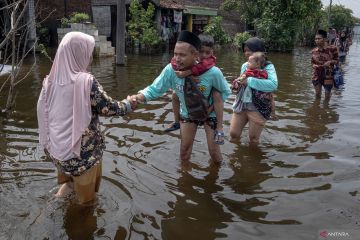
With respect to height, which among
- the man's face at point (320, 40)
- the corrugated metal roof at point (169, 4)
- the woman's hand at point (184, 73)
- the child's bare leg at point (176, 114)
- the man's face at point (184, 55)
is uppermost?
the corrugated metal roof at point (169, 4)

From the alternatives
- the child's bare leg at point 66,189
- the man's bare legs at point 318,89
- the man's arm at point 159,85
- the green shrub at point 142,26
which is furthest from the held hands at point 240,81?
the green shrub at point 142,26

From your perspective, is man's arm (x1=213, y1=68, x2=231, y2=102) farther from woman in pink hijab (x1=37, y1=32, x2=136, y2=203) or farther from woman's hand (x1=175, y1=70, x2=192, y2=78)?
woman in pink hijab (x1=37, y1=32, x2=136, y2=203)

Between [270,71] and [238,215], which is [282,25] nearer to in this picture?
[270,71]

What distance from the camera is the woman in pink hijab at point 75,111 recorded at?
3248 mm

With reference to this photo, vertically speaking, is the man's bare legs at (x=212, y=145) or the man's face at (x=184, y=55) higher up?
the man's face at (x=184, y=55)

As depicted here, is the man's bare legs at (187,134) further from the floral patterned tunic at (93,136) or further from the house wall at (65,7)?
the house wall at (65,7)

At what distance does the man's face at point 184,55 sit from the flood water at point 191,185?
1.49 m

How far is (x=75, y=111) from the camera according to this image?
127 inches

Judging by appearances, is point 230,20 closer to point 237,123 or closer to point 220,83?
point 237,123

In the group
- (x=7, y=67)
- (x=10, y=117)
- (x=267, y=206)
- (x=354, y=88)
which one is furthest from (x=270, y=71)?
(x=7, y=67)

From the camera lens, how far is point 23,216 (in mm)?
3814

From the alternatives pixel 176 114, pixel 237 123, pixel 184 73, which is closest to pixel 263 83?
pixel 237 123

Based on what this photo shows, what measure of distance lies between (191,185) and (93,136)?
5.48 ft

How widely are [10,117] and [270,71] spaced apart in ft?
16.4
